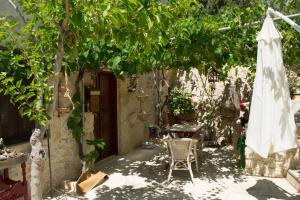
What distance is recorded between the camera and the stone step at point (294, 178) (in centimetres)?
567

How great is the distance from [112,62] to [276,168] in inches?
148

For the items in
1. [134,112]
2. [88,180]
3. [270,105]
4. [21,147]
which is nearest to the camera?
[270,105]

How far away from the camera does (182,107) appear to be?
35.3 ft

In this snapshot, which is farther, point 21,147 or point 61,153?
point 61,153

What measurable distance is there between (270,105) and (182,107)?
623 centimetres

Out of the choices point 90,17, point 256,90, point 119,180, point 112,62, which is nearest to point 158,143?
point 119,180

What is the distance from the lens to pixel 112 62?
5.74 meters

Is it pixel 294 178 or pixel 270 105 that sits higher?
pixel 270 105

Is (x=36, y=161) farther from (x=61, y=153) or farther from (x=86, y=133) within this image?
(x=86, y=133)

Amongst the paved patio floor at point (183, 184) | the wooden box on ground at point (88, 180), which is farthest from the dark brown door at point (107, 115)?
the wooden box on ground at point (88, 180)

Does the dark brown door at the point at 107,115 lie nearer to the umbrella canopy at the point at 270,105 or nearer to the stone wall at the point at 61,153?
the stone wall at the point at 61,153

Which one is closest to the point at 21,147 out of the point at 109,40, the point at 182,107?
the point at 109,40

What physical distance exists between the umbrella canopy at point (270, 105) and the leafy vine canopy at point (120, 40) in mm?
881

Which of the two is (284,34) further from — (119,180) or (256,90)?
(119,180)
